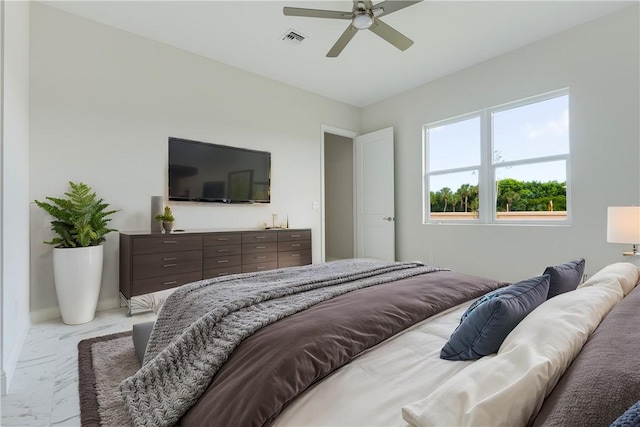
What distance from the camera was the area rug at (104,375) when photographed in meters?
1.41

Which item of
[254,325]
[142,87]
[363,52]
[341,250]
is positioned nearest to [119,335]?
[254,325]

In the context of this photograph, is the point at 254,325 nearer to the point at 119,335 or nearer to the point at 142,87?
the point at 119,335

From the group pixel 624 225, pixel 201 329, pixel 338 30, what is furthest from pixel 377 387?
pixel 338 30

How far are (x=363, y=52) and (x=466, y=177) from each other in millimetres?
2087

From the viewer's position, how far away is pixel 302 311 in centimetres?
121

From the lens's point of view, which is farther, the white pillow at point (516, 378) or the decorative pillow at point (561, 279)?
the decorative pillow at point (561, 279)

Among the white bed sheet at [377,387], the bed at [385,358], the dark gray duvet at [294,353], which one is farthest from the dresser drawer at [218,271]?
the white bed sheet at [377,387]

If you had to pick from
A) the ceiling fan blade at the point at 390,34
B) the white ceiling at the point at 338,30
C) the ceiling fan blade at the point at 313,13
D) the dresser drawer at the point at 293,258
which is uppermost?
the white ceiling at the point at 338,30

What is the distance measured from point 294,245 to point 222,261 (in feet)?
3.29

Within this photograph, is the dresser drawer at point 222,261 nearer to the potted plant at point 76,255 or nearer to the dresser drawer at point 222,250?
the dresser drawer at point 222,250

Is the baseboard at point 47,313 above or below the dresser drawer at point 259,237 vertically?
below

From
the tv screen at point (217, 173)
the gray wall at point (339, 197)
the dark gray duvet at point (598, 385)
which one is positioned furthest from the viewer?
the gray wall at point (339, 197)

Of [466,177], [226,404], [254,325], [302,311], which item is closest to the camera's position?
[226,404]

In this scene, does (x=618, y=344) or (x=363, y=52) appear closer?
(x=618, y=344)
